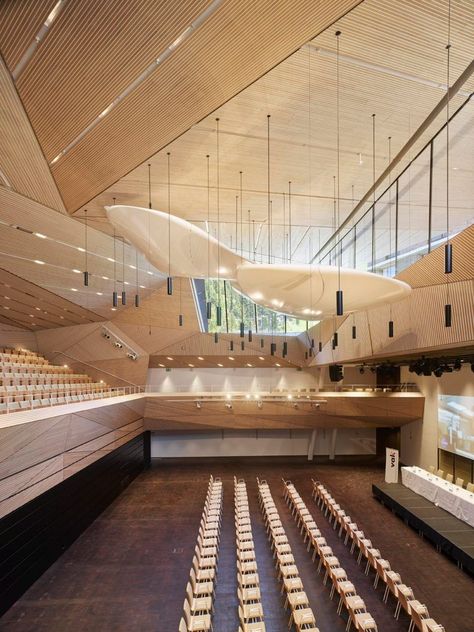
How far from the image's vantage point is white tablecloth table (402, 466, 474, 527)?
9633 mm

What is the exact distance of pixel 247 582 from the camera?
6719 millimetres

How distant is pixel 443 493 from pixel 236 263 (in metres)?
8.81

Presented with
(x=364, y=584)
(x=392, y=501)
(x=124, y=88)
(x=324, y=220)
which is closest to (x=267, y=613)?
(x=364, y=584)

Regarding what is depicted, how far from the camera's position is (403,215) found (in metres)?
12.8

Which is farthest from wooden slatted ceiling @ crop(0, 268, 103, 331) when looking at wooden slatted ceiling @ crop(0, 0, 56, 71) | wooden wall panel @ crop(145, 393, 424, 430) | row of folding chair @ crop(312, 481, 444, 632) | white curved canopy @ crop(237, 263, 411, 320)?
row of folding chair @ crop(312, 481, 444, 632)

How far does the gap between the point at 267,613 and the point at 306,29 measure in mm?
9475

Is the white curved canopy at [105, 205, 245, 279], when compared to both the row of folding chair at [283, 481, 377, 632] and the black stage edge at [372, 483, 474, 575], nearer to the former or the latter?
the row of folding chair at [283, 481, 377, 632]

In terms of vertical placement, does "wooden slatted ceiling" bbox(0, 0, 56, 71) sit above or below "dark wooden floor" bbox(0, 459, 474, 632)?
above

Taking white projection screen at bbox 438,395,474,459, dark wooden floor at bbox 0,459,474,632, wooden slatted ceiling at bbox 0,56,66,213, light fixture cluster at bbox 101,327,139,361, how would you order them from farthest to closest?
light fixture cluster at bbox 101,327,139,361, white projection screen at bbox 438,395,474,459, dark wooden floor at bbox 0,459,474,632, wooden slatted ceiling at bbox 0,56,66,213

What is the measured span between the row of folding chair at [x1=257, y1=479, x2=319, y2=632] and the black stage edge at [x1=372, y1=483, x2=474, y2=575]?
372 cm

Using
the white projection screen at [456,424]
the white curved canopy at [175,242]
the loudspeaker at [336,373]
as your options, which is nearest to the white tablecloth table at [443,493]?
the white projection screen at [456,424]

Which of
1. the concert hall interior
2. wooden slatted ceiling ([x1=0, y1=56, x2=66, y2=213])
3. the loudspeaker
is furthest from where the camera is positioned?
the loudspeaker

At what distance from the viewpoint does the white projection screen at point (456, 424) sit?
506 inches

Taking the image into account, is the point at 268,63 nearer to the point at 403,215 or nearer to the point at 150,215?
the point at 150,215
